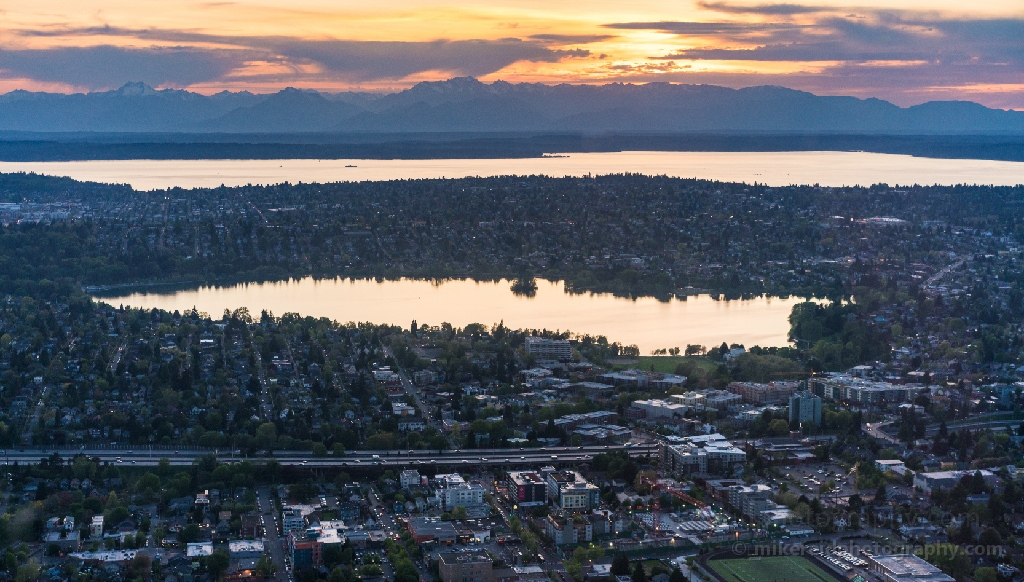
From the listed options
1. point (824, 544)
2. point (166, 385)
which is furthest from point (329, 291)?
point (824, 544)

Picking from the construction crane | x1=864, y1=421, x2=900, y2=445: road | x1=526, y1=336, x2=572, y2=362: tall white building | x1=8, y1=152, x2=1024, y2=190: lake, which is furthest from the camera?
x1=8, y1=152, x2=1024, y2=190: lake

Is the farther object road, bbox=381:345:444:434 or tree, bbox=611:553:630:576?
road, bbox=381:345:444:434

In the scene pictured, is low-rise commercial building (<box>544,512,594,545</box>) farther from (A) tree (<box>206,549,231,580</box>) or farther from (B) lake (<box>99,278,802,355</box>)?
(B) lake (<box>99,278,802,355</box>)

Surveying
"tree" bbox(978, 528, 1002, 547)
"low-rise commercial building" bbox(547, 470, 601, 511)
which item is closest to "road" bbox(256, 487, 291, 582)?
"low-rise commercial building" bbox(547, 470, 601, 511)

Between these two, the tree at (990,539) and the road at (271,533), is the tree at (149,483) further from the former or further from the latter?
the tree at (990,539)

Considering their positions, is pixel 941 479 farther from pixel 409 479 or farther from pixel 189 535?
pixel 189 535

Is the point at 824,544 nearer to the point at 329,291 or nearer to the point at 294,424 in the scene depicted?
the point at 294,424
